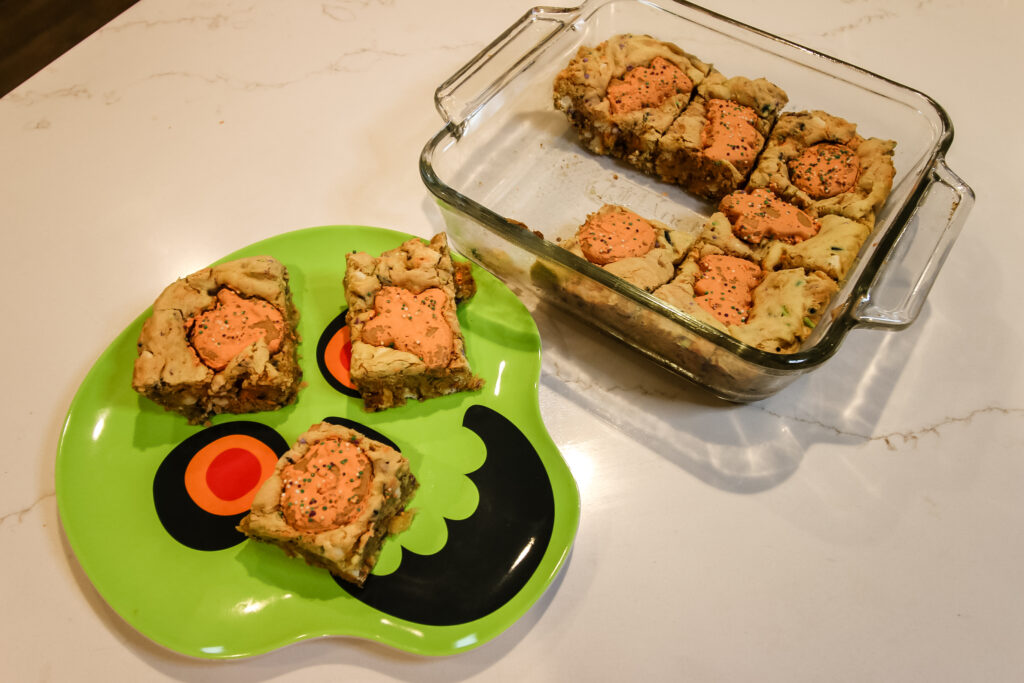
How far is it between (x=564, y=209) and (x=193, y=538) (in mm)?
1496

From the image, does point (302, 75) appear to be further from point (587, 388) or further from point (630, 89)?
point (587, 388)

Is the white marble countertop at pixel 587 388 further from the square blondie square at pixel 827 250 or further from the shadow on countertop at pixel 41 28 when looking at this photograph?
the square blondie square at pixel 827 250

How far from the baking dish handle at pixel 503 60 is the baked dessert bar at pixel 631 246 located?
585 mm

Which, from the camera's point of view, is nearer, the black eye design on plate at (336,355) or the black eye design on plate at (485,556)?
the black eye design on plate at (485,556)

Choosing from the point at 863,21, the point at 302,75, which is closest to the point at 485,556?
the point at 302,75

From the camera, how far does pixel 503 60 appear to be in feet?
7.44

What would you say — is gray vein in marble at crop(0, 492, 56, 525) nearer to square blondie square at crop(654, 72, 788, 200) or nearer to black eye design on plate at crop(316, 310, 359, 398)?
black eye design on plate at crop(316, 310, 359, 398)

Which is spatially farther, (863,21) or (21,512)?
(863,21)

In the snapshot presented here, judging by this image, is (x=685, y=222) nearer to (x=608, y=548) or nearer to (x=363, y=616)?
(x=608, y=548)

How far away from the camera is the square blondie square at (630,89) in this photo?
2.16m

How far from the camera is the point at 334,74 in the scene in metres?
2.63

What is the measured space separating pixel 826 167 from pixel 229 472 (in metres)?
1.96

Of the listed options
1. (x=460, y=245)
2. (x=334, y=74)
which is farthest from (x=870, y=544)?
(x=334, y=74)

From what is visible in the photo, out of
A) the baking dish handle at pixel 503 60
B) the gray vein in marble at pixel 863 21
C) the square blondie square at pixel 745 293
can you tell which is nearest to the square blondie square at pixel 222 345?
the baking dish handle at pixel 503 60
